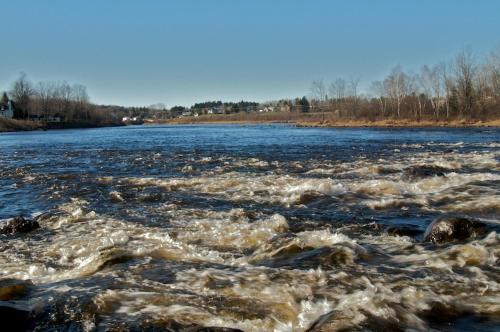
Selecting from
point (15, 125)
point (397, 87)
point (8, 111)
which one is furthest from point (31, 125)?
point (397, 87)

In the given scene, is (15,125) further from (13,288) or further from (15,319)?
(15,319)

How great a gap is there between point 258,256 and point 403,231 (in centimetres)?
363

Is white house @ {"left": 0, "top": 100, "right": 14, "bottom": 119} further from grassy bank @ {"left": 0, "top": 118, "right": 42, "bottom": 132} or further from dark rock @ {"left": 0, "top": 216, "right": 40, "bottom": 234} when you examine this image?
dark rock @ {"left": 0, "top": 216, "right": 40, "bottom": 234}

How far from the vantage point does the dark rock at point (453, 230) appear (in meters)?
9.50

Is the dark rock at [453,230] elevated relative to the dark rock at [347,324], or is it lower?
elevated

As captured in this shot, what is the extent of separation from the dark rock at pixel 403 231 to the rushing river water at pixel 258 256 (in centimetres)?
5

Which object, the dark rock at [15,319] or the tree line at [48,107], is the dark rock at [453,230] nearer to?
the dark rock at [15,319]

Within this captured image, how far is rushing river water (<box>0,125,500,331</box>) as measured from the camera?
240 inches

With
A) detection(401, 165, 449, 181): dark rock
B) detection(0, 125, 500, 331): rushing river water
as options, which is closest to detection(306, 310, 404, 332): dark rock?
detection(0, 125, 500, 331): rushing river water

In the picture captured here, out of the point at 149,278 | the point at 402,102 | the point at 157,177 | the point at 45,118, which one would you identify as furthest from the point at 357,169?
the point at 45,118

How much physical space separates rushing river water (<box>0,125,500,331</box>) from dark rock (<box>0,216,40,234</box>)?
33cm

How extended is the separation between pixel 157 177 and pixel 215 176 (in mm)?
2757

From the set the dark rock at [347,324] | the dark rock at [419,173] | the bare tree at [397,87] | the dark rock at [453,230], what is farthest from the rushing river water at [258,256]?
the bare tree at [397,87]

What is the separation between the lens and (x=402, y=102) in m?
100
